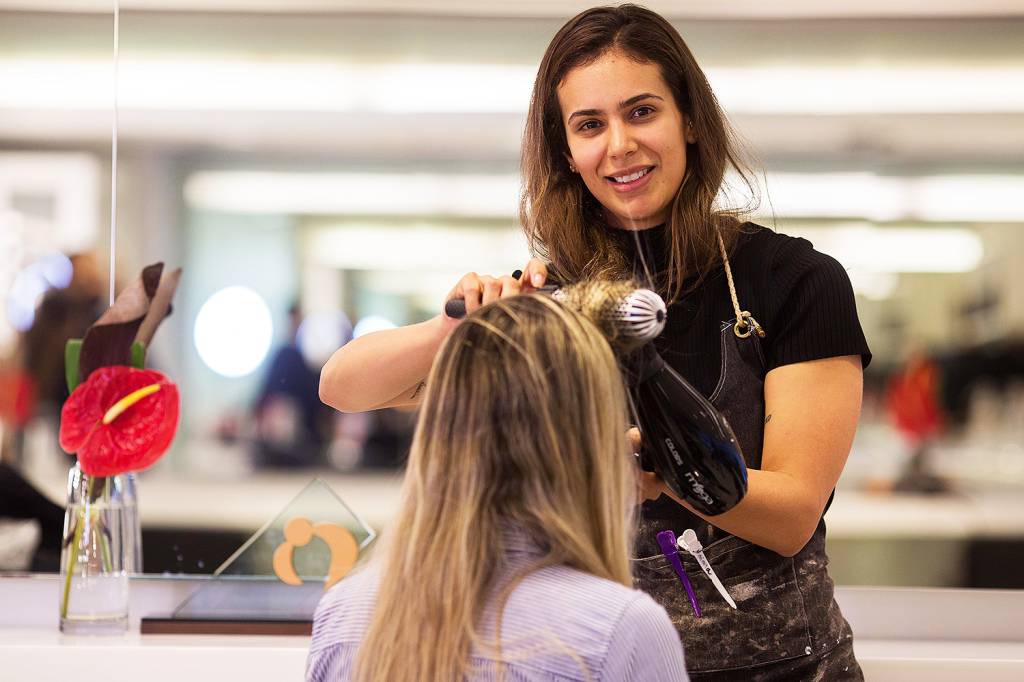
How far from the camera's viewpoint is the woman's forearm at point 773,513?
1336mm

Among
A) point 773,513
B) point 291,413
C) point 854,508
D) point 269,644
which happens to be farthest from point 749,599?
point 291,413

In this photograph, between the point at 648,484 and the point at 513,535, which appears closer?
the point at 513,535

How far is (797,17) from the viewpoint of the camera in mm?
2525

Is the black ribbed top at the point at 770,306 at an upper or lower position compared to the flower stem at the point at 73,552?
upper

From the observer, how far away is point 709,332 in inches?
60.2

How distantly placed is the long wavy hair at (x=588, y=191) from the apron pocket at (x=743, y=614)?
37 centimetres

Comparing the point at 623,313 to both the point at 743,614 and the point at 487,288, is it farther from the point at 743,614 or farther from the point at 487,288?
the point at 743,614

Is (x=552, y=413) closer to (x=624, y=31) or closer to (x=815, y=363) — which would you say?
(x=815, y=363)

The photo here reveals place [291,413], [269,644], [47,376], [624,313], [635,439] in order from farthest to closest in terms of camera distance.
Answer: [291,413]
[47,376]
[269,644]
[635,439]
[624,313]

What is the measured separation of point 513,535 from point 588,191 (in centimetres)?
77

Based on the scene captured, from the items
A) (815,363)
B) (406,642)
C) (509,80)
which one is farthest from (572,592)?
(509,80)

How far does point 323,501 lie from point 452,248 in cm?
128

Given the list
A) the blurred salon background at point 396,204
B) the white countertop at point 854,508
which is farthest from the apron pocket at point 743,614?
the white countertop at point 854,508

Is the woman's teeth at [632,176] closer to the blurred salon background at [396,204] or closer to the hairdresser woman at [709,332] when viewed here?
the hairdresser woman at [709,332]
